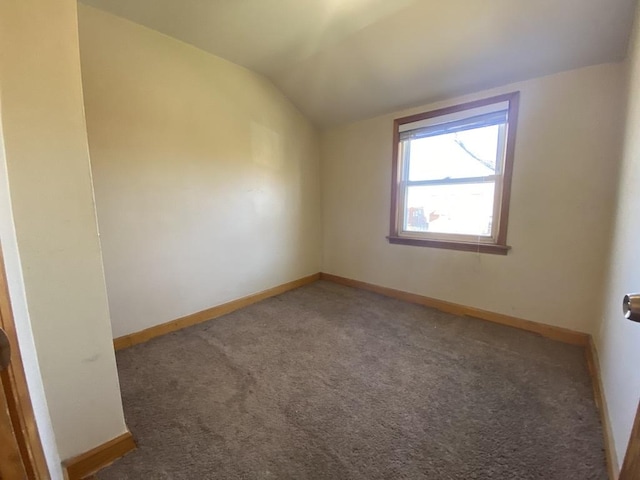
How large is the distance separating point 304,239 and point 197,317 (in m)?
1.56

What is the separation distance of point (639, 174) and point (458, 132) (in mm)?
1486

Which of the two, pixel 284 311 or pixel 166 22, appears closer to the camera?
pixel 166 22

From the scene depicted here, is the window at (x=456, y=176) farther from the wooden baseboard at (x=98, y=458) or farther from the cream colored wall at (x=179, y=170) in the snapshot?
the wooden baseboard at (x=98, y=458)

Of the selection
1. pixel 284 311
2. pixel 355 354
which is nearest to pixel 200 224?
pixel 284 311

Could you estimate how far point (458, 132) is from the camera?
8.06 ft

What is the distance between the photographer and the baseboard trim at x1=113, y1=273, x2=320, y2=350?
2043 mm

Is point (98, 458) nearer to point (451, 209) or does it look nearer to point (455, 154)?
point (451, 209)

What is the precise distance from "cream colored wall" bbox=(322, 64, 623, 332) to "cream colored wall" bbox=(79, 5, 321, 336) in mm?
1559

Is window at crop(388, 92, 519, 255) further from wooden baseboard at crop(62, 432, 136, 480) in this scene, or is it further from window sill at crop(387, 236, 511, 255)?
wooden baseboard at crop(62, 432, 136, 480)

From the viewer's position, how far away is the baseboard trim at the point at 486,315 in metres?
2.01

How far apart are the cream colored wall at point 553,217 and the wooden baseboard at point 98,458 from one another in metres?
2.55

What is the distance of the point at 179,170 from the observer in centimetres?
224

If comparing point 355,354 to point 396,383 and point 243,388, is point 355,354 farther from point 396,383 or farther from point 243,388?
point 243,388

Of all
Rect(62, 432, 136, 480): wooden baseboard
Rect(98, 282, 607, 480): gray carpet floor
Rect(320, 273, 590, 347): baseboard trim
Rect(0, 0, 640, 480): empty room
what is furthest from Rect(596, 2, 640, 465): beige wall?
Rect(62, 432, 136, 480): wooden baseboard
